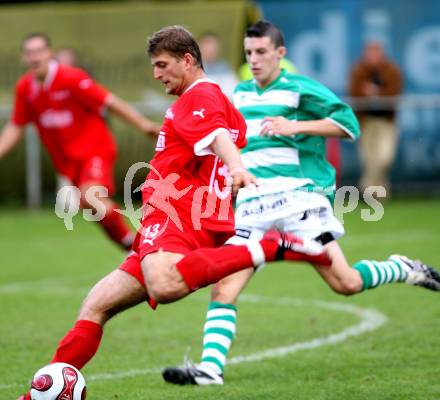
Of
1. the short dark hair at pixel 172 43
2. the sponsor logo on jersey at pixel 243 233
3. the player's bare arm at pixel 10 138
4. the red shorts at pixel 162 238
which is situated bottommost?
the player's bare arm at pixel 10 138

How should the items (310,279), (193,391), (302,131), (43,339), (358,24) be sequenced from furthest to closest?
(358,24), (310,279), (43,339), (302,131), (193,391)

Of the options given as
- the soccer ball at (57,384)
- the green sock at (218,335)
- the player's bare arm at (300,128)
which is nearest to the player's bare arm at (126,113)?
the player's bare arm at (300,128)

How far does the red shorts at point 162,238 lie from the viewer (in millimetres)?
5625

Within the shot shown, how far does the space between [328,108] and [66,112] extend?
4.79 m

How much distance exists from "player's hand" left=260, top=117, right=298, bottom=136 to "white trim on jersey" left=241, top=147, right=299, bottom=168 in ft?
1.37

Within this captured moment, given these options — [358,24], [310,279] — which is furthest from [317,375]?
[358,24]

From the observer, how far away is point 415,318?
8336mm

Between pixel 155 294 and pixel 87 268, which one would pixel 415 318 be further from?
pixel 87 268

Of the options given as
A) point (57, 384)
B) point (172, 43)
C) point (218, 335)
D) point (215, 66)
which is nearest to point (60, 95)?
point (215, 66)

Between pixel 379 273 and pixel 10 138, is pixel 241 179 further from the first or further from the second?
pixel 10 138

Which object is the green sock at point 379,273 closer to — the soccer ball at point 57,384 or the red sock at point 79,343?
the red sock at point 79,343

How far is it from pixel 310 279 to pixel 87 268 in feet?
8.15

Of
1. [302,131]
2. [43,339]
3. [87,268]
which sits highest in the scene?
[302,131]

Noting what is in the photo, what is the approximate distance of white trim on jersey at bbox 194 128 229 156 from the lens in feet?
18.0
